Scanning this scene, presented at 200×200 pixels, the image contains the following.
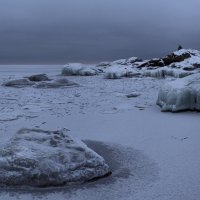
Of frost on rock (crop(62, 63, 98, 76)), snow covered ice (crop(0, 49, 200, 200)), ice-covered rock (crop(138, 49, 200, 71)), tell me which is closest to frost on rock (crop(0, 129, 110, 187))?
snow covered ice (crop(0, 49, 200, 200))

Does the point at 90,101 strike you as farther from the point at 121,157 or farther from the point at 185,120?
the point at 121,157

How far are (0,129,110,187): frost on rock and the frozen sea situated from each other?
0.10 metres

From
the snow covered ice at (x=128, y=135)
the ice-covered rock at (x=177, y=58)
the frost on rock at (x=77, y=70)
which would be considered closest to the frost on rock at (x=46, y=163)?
the snow covered ice at (x=128, y=135)

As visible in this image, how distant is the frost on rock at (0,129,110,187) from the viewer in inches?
138

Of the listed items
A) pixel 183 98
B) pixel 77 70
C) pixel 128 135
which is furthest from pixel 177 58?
pixel 128 135

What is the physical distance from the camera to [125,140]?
535 centimetres

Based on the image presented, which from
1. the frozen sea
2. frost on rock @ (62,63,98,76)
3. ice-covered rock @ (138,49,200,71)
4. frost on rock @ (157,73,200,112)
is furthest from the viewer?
ice-covered rock @ (138,49,200,71)

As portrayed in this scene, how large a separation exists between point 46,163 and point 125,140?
76.8 inches

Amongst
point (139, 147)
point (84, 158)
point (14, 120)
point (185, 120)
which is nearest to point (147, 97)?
point (185, 120)

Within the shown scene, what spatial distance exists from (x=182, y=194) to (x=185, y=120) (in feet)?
11.0

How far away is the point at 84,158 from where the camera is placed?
3.79 metres

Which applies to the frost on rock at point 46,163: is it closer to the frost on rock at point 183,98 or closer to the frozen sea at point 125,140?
the frozen sea at point 125,140

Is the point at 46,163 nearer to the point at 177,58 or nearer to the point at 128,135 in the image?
the point at 128,135

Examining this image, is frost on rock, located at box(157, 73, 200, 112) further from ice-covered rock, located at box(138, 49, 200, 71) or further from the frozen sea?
ice-covered rock, located at box(138, 49, 200, 71)
